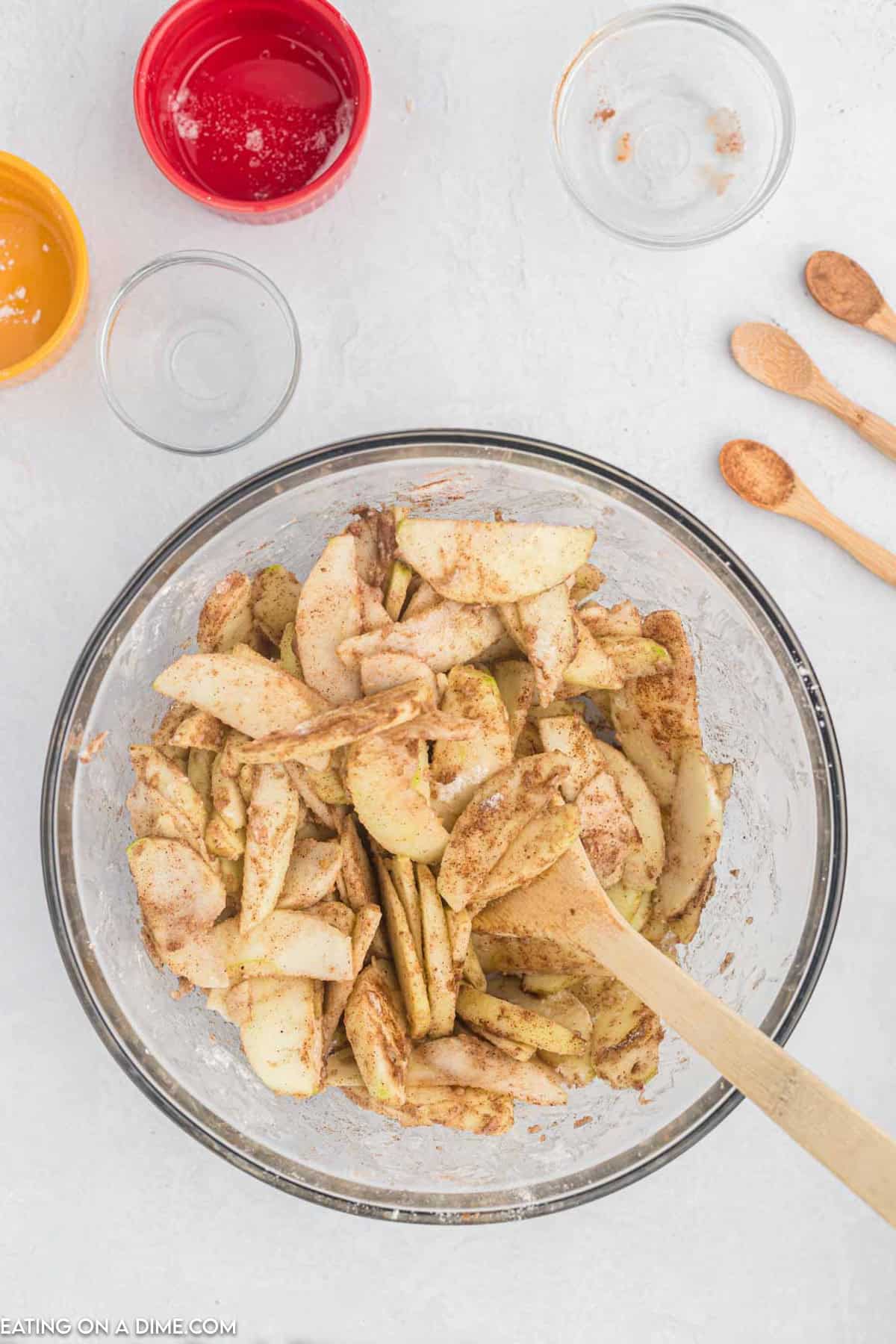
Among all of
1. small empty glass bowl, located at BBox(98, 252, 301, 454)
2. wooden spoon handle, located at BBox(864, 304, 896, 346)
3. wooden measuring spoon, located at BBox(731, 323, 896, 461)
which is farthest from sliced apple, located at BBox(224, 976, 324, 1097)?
wooden spoon handle, located at BBox(864, 304, 896, 346)

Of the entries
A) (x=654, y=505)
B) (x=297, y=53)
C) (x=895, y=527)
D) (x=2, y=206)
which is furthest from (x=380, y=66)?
(x=895, y=527)

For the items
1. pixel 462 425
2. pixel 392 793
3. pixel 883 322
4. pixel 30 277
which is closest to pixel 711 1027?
pixel 392 793

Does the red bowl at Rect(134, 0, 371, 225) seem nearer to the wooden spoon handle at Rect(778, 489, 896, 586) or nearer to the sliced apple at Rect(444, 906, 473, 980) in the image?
the wooden spoon handle at Rect(778, 489, 896, 586)

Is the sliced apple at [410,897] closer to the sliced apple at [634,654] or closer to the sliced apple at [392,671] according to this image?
the sliced apple at [392,671]

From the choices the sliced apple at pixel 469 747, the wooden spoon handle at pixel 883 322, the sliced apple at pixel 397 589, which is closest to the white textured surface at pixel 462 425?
the wooden spoon handle at pixel 883 322

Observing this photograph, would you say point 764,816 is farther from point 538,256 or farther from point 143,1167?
point 143,1167
